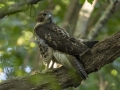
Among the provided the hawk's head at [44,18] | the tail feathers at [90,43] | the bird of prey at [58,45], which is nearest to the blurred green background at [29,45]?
the hawk's head at [44,18]

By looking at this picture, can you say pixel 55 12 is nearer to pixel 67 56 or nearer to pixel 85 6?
pixel 85 6

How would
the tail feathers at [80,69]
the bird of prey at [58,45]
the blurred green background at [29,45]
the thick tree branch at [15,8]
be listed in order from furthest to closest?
the blurred green background at [29,45]
the bird of prey at [58,45]
the tail feathers at [80,69]
the thick tree branch at [15,8]

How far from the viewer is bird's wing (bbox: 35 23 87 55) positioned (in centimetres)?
609

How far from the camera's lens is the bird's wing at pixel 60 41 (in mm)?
6090

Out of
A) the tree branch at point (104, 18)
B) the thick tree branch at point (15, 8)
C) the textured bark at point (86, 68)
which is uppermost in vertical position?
A: the thick tree branch at point (15, 8)

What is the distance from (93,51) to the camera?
235 inches

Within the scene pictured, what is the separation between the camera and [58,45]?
622 cm

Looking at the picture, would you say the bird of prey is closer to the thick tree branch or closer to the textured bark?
the textured bark

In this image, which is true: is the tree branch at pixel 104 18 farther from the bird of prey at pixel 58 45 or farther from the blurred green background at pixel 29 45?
the bird of prey at pixel 58 45

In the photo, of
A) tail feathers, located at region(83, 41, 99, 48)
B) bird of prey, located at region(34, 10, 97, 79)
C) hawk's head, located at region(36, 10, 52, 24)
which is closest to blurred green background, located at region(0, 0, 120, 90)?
hawk's head, located at region(36, 10, 52, 24)

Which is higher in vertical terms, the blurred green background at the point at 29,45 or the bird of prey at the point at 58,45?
the bird of prey at the point at 58,45

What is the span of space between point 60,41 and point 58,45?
2.8 inches

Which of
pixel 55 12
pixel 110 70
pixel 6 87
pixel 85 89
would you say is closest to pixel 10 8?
pixel 6 87

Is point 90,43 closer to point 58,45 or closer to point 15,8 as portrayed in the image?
point 58,45
